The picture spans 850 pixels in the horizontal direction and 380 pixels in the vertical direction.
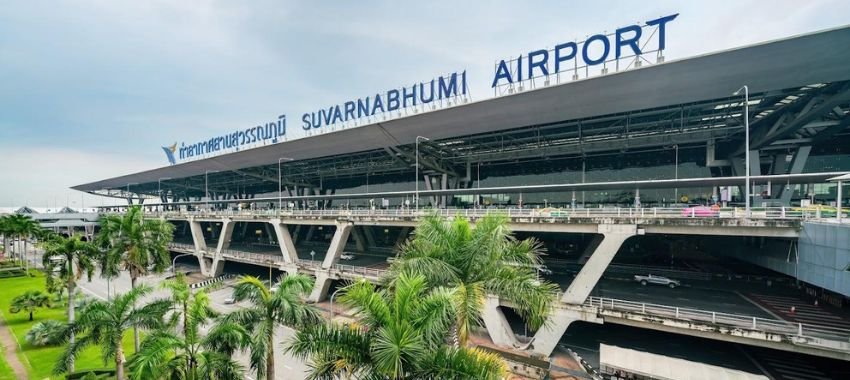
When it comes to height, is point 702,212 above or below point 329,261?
above

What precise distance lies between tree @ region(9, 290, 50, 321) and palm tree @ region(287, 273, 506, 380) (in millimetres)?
42188

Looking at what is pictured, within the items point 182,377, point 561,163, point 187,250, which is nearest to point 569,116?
point 561,163

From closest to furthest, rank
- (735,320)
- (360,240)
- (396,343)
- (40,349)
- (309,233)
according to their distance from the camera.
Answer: (396,343) < (735,320) < (40,349) < (360,240) < (309,233)

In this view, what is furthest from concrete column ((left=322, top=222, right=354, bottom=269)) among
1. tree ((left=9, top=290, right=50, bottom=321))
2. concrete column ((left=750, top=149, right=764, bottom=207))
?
concrete column ((left=750, top=149, right=764, bottom=207))

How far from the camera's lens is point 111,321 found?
15297 millimetres

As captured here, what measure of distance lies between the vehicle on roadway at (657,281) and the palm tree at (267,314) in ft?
100

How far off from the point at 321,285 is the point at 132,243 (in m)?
18.9

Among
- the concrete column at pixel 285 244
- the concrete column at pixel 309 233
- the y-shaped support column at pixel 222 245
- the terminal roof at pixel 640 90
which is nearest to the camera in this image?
the terminal roof at pixel 640 90

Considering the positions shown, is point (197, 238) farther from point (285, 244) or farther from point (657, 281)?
point (657, 281)

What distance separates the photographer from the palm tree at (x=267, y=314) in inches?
467

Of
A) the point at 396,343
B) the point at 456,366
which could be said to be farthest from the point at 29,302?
the point at 456,366

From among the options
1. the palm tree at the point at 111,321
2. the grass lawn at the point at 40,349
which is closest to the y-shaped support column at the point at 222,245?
the grass lawn at the point at 40,349

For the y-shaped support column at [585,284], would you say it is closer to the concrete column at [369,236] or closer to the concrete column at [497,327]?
the concrete column at [497,327]

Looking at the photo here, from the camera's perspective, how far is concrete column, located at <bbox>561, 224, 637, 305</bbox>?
79.3ft
